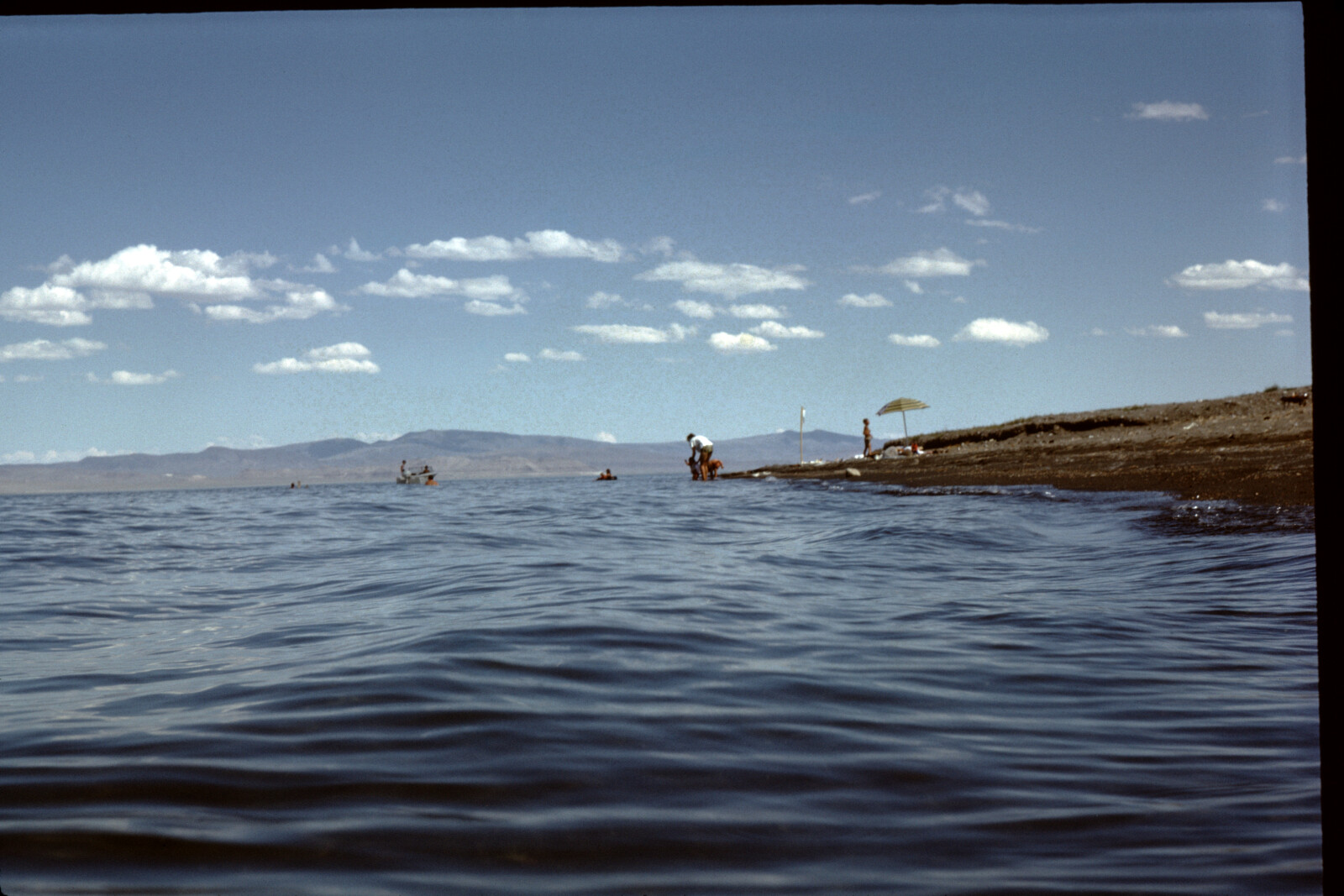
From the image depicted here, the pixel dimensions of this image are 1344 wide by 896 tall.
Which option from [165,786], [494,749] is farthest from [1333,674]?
[165,786]

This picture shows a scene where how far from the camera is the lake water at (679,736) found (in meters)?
1.96

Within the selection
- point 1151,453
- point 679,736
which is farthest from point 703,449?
point 679,736

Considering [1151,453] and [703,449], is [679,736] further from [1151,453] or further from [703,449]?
[703,449]

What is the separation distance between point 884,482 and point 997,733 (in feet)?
73.5

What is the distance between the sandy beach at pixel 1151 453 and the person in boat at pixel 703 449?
492 centimetres

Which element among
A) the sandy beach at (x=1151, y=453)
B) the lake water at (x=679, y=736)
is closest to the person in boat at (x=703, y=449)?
the sandy beach at (x=1151, y=453)

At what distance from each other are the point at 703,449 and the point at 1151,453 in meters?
18.7

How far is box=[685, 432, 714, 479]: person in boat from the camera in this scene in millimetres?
34469

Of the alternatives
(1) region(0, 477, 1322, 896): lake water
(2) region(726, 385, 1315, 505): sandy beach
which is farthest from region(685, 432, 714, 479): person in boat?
(1) region(0, 477, 1322, 896): lake water

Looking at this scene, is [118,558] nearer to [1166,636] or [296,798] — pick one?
[296,798]

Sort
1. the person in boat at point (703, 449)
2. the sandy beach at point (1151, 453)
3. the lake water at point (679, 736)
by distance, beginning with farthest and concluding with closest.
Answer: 1. the person in boat at point (703, 449)
2. the sandy beach at point (1151, 453)
3. the lake water at point (679, 736)

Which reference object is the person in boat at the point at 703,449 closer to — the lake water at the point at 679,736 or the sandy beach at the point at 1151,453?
the sandy beach at the point at 1151,453

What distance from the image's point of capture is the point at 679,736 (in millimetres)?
2885

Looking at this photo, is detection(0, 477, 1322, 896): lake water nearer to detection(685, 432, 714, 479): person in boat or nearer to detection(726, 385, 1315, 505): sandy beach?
detection(726, 385, 1315, 505): sandy beach
